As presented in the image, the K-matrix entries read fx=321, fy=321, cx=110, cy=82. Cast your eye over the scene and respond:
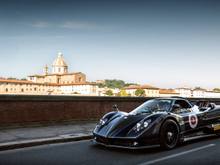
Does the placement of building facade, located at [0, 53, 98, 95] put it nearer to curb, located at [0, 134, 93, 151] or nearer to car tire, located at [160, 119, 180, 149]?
curb, located at [0, 134, 93, 151]

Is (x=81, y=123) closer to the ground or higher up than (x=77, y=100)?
closer to the ground

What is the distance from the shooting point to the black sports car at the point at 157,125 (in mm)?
7504

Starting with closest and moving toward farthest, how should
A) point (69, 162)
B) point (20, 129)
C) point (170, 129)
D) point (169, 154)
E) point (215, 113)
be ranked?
point (69, 162)
point (169, 154)
point (170, 129)
point (215, 113)
point (20, 129)

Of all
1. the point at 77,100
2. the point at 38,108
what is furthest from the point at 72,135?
the point at 77,100

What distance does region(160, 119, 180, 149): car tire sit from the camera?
25.6 feet

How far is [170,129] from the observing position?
26.5ft

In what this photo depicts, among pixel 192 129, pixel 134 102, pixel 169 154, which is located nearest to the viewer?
pixel 169 154

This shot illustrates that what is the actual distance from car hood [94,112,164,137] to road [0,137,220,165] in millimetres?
439

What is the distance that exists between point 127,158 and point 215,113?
4.21 m

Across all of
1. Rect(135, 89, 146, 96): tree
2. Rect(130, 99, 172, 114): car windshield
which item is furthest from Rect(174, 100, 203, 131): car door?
Rect(135, 89, 146, 96): tree

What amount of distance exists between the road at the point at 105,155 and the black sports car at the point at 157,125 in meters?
0.25

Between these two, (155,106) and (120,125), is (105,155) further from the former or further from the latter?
(155,106)

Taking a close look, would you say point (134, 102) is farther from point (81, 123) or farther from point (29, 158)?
point (29, 158)

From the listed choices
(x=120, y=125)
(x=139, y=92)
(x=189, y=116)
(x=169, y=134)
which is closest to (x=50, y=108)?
(x=120, y=125)
